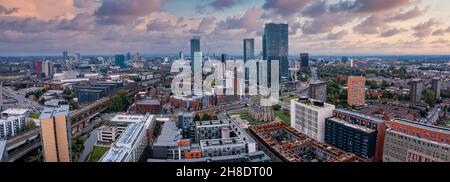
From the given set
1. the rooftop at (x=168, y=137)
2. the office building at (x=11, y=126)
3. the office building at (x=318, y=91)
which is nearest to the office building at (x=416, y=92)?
the office building at (x=318, y=91)

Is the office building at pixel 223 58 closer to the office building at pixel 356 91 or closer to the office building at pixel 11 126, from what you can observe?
the office building at pixel 356 91

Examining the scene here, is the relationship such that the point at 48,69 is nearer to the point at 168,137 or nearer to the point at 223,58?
the point at 223,58

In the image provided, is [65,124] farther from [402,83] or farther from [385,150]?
[402,83]

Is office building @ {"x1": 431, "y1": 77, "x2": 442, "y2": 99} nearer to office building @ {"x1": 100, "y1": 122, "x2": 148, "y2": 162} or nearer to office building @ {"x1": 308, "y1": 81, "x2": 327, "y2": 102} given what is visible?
office building @ {"x1": 308, "y1": 81, "x2": 327, "y2": 102}

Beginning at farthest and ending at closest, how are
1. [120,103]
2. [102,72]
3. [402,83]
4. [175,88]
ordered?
[102,72]
[402,83]
[175,88]
[120,103]

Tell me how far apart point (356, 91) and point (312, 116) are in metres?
3.65

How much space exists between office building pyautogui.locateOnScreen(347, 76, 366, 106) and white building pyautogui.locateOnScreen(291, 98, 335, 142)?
3088 millimetres

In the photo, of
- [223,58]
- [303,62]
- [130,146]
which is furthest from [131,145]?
[303,62]

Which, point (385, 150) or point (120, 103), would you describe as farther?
point (120, 103)

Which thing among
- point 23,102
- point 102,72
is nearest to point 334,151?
point 23,102

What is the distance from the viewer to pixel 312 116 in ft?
17.0

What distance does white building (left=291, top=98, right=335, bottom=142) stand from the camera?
5.05 meters
